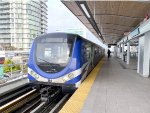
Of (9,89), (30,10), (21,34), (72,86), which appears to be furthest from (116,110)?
(30,10)

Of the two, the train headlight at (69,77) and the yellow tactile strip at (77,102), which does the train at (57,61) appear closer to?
the train headlight at (69,77)

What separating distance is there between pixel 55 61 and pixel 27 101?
199cm

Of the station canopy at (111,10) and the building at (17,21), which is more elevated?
the building at (17,21)

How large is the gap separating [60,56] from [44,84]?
50.1 inches

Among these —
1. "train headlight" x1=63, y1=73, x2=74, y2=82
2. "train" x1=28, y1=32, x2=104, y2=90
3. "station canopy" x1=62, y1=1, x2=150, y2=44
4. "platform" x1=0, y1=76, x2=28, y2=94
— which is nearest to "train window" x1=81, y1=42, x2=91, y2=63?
"train" x1=28, y1=32, x2=104, y2=90

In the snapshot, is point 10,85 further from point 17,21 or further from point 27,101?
point 17,21

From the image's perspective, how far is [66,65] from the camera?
8453 mm

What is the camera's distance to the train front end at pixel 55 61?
27.5ft

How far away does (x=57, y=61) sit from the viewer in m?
8.64

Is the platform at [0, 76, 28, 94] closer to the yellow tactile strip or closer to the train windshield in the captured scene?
the train windshield

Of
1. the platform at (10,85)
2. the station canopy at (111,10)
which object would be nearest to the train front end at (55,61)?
the platform at (10,85)

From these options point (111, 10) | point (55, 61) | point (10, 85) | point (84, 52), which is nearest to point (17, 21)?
point (111, 10)

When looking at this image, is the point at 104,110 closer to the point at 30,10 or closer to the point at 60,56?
the point at 60,56

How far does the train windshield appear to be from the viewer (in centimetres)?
858
